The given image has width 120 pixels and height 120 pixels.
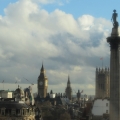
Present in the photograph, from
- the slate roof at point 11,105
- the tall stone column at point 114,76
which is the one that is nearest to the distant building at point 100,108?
the slate roof at point 11,105

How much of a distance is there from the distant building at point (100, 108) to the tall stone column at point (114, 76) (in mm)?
57554

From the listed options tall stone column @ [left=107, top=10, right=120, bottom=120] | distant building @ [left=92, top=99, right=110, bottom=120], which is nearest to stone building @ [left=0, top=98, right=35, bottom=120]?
distant building @ [left=92, top=99, right=110, bottom=120]

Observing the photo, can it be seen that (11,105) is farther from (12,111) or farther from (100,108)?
(100,108)

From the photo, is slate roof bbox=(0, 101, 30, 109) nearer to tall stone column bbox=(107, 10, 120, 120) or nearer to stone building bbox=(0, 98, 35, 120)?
stone building bbox=(0, 98, 35, 120)

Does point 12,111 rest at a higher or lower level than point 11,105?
lower

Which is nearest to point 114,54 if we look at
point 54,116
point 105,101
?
point 105,101

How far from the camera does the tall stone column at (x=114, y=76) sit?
5047 cm

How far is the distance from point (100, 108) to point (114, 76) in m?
60.7

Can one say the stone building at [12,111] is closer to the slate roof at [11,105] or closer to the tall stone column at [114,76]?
the slate roof at [11,105]

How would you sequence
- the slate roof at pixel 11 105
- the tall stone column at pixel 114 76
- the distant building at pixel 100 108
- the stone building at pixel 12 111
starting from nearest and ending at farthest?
the tall stone column at pixel 114 76 → the stone building at pixel 12 111 → the slate roof at pixel 11 105 → the distant building at pixel 100 108

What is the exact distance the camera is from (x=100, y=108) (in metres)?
110

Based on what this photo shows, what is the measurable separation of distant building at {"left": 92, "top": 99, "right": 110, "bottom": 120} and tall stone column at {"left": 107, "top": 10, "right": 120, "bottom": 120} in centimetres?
5755

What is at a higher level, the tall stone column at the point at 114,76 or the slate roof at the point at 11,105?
the tall stone column at the point at 114,76

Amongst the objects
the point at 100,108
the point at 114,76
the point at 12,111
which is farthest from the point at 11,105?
the point at 114,76
